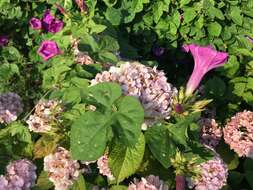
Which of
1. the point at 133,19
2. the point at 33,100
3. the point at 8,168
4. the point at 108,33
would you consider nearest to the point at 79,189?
the point at 8,168

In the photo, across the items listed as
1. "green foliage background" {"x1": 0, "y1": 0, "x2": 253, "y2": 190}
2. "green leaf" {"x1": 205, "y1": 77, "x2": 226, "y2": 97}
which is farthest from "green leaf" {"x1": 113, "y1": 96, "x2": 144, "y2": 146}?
"green leaf" {"x1": 205, "y1": 77, "x2": 226, "y2": 97}

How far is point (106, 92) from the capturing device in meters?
1.42

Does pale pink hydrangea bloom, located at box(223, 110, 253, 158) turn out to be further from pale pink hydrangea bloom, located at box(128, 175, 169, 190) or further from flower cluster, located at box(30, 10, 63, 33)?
flower cluster, located at box(30, 10, 63, 33)

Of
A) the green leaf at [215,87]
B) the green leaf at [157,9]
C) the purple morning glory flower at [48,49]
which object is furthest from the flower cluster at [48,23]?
the green leaf at [215,87]

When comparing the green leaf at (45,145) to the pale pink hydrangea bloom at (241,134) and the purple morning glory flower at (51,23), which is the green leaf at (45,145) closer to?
the pale pink hydrangea bloom at (241,134)

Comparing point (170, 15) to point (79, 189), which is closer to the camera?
point (79, 189)

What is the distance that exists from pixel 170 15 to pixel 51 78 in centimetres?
159

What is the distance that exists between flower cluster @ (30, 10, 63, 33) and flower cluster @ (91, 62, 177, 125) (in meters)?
2.14

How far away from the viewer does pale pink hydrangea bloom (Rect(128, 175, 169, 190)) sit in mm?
1522

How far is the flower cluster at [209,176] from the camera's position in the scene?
1627mm

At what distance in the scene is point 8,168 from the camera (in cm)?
156

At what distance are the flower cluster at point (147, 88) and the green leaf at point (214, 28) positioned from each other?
6.71 ft

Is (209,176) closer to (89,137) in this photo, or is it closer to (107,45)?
(89,137)

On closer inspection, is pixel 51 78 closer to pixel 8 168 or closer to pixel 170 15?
Answer: pixel 8 168
